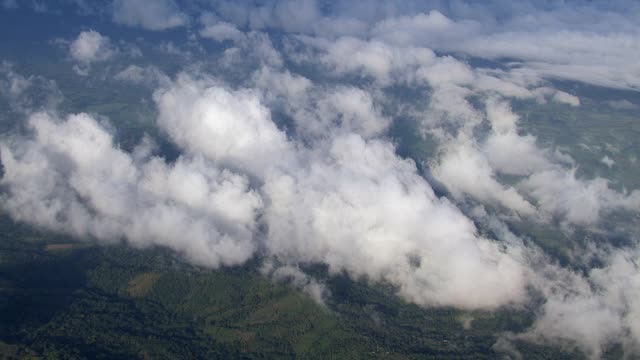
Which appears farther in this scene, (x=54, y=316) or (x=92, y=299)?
(x=92, y=299)

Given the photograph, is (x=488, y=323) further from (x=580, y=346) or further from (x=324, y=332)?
(x=324, y=332)

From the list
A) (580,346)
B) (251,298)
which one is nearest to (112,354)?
(251,298)

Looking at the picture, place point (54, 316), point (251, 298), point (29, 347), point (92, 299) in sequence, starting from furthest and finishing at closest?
point (251, 298) < point (92, 299) < point (54, 316) < point (29, 347)

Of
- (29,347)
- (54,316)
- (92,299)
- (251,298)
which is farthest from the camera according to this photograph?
(251,298)

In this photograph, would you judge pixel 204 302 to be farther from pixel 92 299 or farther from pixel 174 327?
pixel 92 299

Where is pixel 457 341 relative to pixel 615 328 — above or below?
below

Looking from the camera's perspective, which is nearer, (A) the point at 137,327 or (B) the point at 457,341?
(A) the point at 137,327

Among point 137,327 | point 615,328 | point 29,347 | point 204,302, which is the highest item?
point 615,328

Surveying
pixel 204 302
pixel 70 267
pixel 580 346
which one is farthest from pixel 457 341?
pixel 70 267

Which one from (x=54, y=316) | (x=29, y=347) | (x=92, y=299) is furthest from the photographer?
(x=92, y=299)
